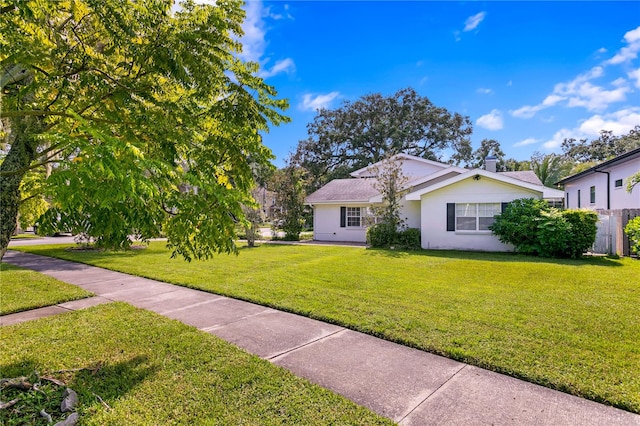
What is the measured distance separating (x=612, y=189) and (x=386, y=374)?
67.8 ft

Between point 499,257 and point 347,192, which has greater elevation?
point 347,192

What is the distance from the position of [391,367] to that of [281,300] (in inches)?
127

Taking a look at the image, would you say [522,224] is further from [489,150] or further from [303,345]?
[489,150]

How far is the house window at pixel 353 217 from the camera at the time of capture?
21.1 meters

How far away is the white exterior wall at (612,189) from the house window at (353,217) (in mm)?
12547

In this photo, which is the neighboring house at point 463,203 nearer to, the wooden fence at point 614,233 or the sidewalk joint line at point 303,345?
the wooden fence at point 614,233

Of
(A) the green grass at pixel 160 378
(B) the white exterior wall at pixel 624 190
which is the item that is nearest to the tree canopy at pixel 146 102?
(A) the green grass at pixel 160 378

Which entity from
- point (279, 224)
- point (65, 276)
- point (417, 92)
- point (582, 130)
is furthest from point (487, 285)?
point (582, 130)

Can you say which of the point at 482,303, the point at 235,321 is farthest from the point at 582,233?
the point at 235,321

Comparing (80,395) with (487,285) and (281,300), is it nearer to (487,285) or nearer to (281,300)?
(281,300)

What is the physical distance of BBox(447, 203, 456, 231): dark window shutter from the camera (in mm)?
15859

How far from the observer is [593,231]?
41.1 feet

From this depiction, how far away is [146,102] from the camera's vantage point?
3.54 meters

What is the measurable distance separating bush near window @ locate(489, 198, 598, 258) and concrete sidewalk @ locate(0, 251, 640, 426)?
1137cm
